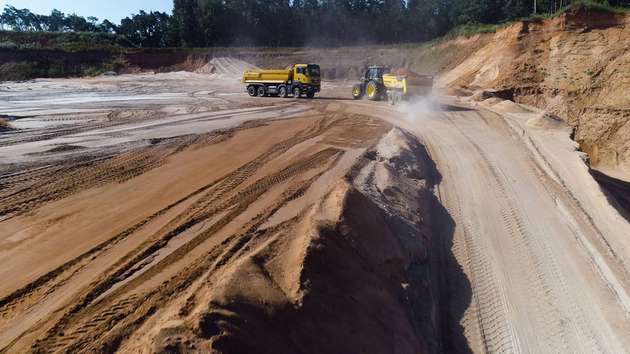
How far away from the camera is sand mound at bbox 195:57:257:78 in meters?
52.1

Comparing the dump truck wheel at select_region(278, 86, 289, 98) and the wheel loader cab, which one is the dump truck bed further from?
the wheel loader cab

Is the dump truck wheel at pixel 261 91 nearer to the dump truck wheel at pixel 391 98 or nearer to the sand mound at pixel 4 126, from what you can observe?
the dump truck wheel at pixel 391 98

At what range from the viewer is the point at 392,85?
76.0 ft

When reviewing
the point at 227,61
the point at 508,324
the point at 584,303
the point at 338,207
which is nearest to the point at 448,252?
the point at 508,324

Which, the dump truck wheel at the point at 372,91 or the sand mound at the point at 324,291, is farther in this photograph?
the dump truck wheel at the point at 372,91

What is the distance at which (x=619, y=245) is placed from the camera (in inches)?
378

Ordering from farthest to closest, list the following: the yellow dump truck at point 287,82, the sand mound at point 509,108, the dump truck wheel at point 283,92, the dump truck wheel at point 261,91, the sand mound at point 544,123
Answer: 1. the dump truck wheel at point 261,91
2. the dump truck wheel at point 283,92
3. the yellow dump truck at point 287,82
4. the sand mound at point 509,108
5. the sand mound at point 544,123

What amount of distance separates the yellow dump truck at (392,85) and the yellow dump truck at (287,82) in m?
2.93

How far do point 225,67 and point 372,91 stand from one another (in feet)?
106

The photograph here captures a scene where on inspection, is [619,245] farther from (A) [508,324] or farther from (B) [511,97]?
(B) [511,97]

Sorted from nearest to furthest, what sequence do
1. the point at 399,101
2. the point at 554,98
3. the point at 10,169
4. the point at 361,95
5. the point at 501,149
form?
1. the point at 10,169
2. the point at 501,149
3. the point at 399,101
4. the point at 554,98
5. the point at 361,95

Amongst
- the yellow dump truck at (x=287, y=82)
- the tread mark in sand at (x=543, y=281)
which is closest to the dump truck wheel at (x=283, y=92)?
the yellow dump truck at (x=287, y=82)

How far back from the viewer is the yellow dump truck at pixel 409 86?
21969 mm

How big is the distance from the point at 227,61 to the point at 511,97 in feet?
124
